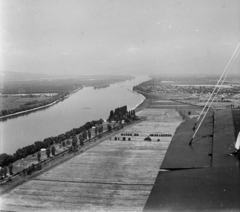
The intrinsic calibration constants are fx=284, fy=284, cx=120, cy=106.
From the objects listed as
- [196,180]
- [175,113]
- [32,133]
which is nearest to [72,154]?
[32,133]

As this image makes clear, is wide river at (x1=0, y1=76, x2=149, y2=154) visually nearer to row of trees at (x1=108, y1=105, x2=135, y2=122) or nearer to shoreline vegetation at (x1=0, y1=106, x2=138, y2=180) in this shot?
shoreline vegetation at (x1=0, y1=106, x2=138, y2=180)

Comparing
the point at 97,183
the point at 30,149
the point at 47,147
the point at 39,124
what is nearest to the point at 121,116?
the point at 39,124

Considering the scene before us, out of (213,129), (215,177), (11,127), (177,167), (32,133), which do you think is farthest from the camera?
(11,127)

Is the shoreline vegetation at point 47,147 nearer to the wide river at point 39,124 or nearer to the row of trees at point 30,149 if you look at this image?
the row of trees at point 30,149

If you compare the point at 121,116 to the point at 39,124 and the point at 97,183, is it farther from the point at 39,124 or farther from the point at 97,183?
the point at 97,183

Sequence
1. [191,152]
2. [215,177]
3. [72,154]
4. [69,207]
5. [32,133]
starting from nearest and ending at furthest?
[215,177] → [191,152] → [69,207] → [72,154] → [32,133]

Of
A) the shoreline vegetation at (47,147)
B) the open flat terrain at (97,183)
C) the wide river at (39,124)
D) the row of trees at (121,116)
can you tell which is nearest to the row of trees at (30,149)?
the shoreline vegetation at (47,147)

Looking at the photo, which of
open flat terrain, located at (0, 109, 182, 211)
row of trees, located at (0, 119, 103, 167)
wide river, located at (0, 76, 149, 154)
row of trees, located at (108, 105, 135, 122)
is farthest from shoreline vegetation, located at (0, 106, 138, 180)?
wide river, located at (0, 76, 149, 154)

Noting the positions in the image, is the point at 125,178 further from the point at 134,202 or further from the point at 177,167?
the point at 177,167
